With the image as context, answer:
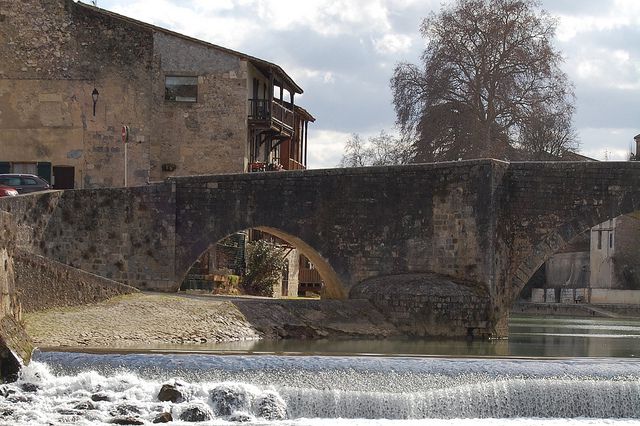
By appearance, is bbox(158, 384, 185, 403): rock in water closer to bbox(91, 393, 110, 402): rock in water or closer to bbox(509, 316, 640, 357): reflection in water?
bbox(91, 393, 110, 402): rock in water

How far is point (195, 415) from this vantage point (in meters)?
19.5

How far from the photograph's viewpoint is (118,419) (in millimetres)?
19031

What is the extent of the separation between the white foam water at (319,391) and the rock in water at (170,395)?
0.11 meters

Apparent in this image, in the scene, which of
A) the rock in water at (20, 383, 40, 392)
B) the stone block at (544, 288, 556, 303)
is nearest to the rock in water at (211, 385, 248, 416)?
the rock in water at (20, 383, 40, 392)

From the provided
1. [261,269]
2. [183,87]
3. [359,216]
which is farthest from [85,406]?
[183,87]

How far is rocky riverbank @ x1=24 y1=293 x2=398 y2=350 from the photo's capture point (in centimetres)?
2428

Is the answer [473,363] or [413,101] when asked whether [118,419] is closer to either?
[473,363]

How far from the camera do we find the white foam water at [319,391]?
64.4ft

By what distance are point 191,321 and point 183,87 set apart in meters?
14.6

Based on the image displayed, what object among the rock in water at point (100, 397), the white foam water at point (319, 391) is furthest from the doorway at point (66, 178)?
the rock in water at point (100, 397)

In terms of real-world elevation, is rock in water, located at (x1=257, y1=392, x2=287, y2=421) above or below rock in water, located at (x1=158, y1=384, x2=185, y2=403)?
below

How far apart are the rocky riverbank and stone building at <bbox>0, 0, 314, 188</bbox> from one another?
438 inches

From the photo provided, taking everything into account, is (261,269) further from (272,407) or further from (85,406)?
(85,406)

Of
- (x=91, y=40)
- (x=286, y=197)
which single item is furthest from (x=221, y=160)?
(x=286, y=197)
